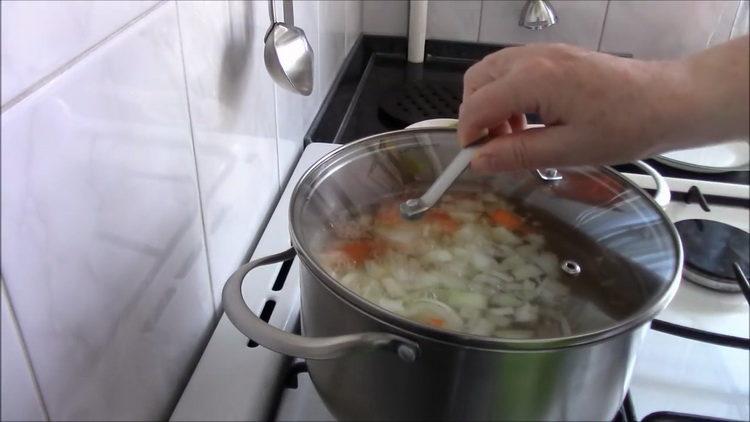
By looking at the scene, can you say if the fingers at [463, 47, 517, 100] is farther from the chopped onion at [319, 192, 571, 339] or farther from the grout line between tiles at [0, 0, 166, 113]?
the grout line between tiles at [0, 0, 166, 113]

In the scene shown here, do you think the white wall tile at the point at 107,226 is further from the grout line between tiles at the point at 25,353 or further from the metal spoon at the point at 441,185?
the metal spoon at the point at 441,185

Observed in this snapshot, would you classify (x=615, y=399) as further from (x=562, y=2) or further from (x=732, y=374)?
(x=562, y=2)

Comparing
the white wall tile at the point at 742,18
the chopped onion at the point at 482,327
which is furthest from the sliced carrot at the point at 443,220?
the white wall tile at the point at 742,18

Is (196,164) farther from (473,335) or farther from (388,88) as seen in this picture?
(388,88)

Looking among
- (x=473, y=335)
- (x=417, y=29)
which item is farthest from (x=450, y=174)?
(x=417, y=29)

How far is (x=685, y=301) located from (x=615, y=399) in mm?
292

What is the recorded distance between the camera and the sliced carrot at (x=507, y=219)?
1.87 feet

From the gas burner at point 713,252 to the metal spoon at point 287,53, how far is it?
0.46 metres

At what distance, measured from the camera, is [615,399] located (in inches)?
17.9

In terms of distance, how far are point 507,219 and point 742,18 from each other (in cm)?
85

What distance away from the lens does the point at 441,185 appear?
0.51 m

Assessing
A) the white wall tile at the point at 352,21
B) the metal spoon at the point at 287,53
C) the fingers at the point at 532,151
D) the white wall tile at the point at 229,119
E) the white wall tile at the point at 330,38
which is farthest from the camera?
the white wall tile at the point at 352,21

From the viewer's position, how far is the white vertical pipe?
117 centimetres

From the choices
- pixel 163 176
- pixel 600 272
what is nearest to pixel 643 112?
pixel 600 272
